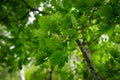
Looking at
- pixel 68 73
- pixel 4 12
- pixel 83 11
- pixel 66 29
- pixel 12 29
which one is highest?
pixel 4 12

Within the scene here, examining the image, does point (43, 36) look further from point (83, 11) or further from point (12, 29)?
point (12, 29)

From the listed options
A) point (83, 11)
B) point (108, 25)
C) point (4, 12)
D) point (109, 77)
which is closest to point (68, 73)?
point (109, 77)

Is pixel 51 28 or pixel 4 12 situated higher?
pixel 4 12

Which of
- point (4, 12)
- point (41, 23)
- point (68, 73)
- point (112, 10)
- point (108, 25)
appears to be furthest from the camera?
point (4, 12)

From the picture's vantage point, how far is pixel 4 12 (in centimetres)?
387

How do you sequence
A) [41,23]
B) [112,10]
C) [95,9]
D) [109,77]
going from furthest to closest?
[109,77], [95,9], [112,10], [41,23]

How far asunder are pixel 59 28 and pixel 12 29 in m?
2.36

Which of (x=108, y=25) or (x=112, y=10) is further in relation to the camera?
(x=108, y=25)

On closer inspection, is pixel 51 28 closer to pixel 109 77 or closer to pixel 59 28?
pixel 59 28

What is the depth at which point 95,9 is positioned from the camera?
1.72 m

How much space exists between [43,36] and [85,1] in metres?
0.34

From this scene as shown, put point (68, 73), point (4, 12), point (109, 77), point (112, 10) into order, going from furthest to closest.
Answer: point (4, 12) → point (68, 73) → point (109, 77) → point (112, 10)

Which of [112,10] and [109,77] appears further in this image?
[109,77]

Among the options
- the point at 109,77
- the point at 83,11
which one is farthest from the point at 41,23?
the point at 109,77
